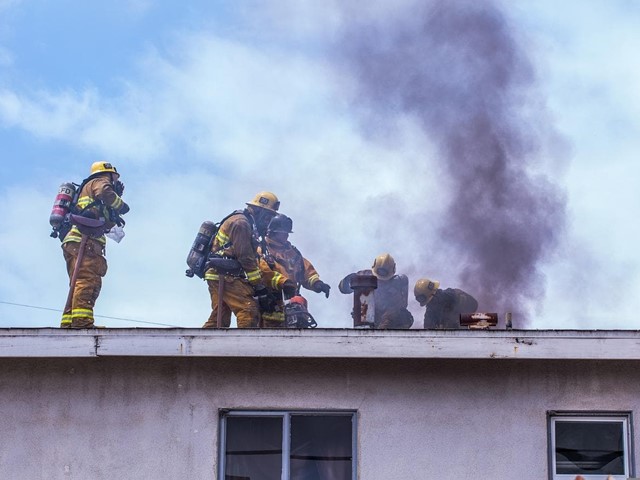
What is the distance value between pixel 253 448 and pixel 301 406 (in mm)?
452

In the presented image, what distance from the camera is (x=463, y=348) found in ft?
27.2

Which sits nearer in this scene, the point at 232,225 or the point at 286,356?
the point at 286,356

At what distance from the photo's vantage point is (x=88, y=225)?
12.0 m

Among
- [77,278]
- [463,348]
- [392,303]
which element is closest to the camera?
[463,348]

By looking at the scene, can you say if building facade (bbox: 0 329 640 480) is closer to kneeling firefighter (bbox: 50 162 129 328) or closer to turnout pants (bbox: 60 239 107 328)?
turnout pants (bbox: 60 239 107 328)

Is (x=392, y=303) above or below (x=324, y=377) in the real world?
above

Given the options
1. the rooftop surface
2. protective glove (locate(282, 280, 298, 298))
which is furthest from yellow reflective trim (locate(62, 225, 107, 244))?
the rooftop surface

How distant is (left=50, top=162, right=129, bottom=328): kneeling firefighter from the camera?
1194 cm

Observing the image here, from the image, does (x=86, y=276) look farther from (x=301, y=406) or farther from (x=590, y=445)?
(x=590, y=445)

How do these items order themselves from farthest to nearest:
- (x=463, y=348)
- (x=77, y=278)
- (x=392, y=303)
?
(x=392, y=303)
(x=77, y=278)
(x=463, y=348)

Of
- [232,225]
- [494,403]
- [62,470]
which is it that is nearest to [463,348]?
[494,403]

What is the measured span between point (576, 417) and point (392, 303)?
5.22 m

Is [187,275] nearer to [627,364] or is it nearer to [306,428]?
[306,428]

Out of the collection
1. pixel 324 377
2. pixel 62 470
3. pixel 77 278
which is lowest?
pixel 62 470
